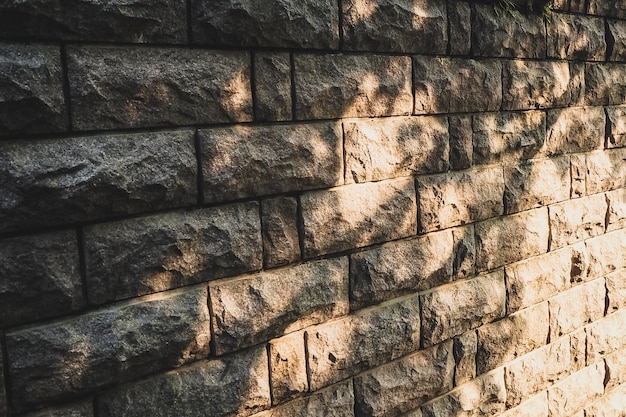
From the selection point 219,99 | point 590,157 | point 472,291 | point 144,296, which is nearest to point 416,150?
point 472,291

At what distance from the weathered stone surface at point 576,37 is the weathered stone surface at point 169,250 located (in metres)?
2.52

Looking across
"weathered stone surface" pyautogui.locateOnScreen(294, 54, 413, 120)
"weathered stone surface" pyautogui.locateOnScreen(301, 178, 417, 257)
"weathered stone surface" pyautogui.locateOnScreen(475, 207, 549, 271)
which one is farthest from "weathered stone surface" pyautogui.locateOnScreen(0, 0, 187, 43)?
"weathered stone surface" pyautogui.locateOnScreen(475, 207, 549, 271)

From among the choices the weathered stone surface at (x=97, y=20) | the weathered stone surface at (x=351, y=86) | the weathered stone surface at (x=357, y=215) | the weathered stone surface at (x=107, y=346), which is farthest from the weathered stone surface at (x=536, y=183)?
the weathered stone surface at (x=97, y=20)

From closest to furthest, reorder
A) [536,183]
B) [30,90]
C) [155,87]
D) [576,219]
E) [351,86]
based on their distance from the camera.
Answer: [30,90] < [155,87] < [351,86] < [536,183] < [576,219]

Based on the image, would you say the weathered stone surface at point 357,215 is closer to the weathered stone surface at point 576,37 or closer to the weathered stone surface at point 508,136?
the weathered stone surface at point 508,136

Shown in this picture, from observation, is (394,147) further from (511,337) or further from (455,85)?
(511,337)

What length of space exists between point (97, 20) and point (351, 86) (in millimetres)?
1151

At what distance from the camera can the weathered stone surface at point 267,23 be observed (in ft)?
7.03

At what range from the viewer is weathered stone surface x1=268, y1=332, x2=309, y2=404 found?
7.99ft

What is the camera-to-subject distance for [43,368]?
186 centimetres

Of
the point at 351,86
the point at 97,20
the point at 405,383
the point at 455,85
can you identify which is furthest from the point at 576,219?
the point at 97,20

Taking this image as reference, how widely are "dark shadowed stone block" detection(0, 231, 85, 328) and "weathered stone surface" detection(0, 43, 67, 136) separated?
14.2 inches

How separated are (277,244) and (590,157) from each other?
9.09 ft

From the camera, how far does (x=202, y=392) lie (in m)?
2.21
